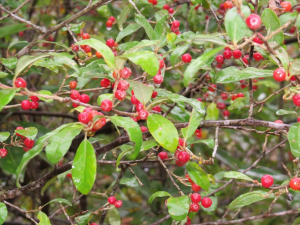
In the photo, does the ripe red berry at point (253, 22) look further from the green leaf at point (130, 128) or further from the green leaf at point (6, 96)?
the green leaf at point (6, 96)

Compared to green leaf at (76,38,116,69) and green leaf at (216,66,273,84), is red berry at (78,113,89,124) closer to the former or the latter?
green leaf at (76,38,116,69)

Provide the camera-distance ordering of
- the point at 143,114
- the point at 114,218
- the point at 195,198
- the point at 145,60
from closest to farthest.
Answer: the point at 145,60 → the point at 143,114 → the point at 195,198 → the point at 114,218

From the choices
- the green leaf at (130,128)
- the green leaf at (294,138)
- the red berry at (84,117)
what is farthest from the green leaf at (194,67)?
the green leaf at (294,138)

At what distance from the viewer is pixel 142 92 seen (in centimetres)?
104

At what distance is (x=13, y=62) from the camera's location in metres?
1.31

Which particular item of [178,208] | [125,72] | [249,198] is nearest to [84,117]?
[125,72]

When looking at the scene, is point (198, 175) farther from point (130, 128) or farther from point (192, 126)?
point (130, 128)

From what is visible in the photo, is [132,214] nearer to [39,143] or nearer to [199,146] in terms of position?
[199,146]

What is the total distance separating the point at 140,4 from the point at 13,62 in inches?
36.6

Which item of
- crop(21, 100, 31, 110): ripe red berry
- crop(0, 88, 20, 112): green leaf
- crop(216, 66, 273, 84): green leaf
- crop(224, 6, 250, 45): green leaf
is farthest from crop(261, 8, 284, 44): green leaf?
crop(21, 100, 31, 110): ripe red berry

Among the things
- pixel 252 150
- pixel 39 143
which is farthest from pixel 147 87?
pixel 252 150

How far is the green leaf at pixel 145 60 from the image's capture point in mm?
899

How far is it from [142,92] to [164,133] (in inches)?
6.1

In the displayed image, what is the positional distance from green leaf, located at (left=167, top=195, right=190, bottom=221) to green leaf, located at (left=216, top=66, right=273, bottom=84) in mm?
479
